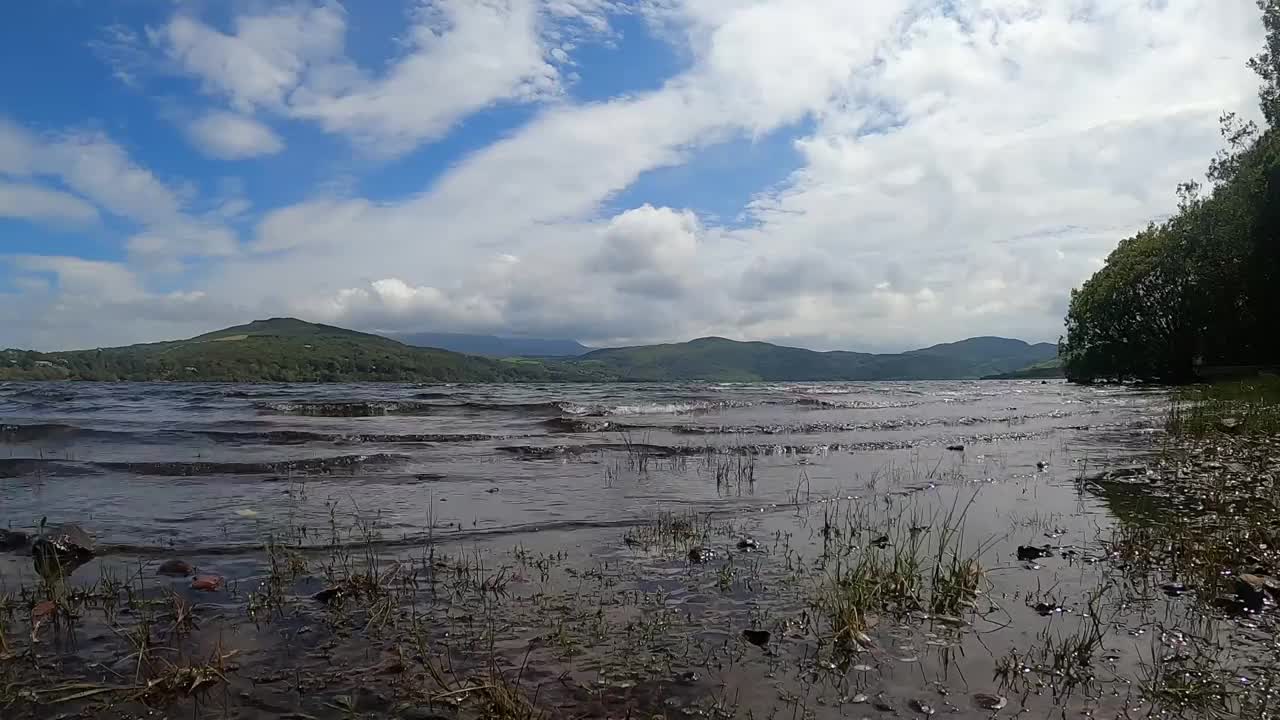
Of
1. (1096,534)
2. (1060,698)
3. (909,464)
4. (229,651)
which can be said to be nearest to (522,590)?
(229,651)

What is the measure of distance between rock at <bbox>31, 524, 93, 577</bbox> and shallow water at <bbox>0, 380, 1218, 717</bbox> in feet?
0.67

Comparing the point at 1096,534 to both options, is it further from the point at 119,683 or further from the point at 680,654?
the point at 119,683


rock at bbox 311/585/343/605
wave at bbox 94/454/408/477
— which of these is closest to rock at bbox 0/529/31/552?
rock at bbox 311/585/343/605

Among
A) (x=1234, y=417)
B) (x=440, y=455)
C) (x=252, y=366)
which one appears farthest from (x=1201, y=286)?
(x=252, y=366)

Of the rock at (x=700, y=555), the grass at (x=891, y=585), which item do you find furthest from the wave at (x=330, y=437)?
the grass at (x=891, y=585)

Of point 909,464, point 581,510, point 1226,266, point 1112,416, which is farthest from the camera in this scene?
point 1226,266

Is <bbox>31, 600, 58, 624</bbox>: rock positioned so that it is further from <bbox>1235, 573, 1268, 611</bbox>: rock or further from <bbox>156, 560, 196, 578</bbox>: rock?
<bbox>1235, 573, 1268, 611</bbox>: rock

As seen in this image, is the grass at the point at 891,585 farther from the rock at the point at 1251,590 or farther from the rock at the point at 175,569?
the rock at the point at 175,569

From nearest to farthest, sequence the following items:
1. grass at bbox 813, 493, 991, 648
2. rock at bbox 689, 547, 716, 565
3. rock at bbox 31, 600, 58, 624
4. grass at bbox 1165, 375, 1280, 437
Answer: grass at bbox 813, 493, 991, 648 → rock at bbox 31, 600, 58, 624 → rock at bbox 689, 547, 716, 565 → grass at bbox 1165, 375, 1280, 437

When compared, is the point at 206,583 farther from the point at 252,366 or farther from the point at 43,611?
the point at 252,366

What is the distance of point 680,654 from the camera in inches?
235

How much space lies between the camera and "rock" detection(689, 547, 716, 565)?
8961mm

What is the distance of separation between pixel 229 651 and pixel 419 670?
185 cm

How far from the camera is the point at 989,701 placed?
5.02 m
